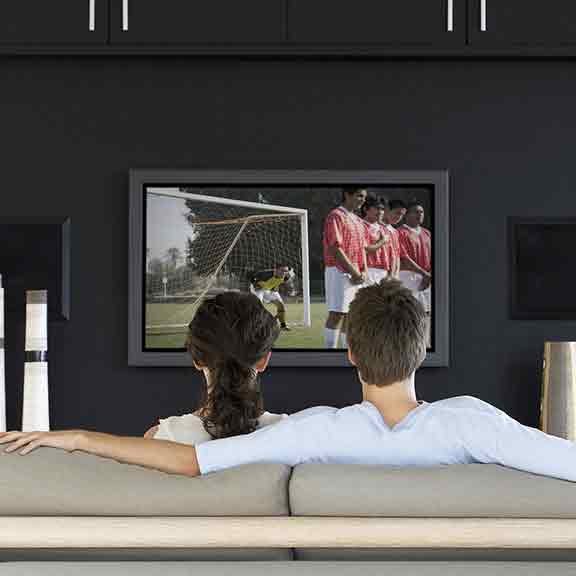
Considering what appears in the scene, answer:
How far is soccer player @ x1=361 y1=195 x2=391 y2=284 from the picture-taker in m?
4.69

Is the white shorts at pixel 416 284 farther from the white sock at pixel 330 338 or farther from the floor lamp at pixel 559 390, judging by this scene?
the floor lamp at pixel 559 390

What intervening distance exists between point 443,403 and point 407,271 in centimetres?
284

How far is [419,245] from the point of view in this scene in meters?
4.68

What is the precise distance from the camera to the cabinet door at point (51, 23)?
457cm

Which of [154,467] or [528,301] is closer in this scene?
[154,467]

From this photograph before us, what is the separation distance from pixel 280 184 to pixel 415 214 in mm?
634

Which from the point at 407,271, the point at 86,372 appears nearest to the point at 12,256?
the point at 86,372

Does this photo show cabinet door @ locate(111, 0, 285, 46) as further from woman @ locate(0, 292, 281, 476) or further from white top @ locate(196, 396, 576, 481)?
white top @ locate(196, 396, 576, 481)

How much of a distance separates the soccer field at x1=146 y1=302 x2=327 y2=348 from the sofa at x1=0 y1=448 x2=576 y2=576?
9.58ft

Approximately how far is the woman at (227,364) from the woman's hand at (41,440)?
1.84 ft

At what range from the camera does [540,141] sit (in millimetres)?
4773

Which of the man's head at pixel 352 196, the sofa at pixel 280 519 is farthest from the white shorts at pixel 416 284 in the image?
the sofa at pixel 280 519

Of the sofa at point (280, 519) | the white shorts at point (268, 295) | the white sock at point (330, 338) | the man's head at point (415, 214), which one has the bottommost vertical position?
the sofa at point (280, 519)

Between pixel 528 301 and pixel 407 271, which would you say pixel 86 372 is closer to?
pixel 407 271
